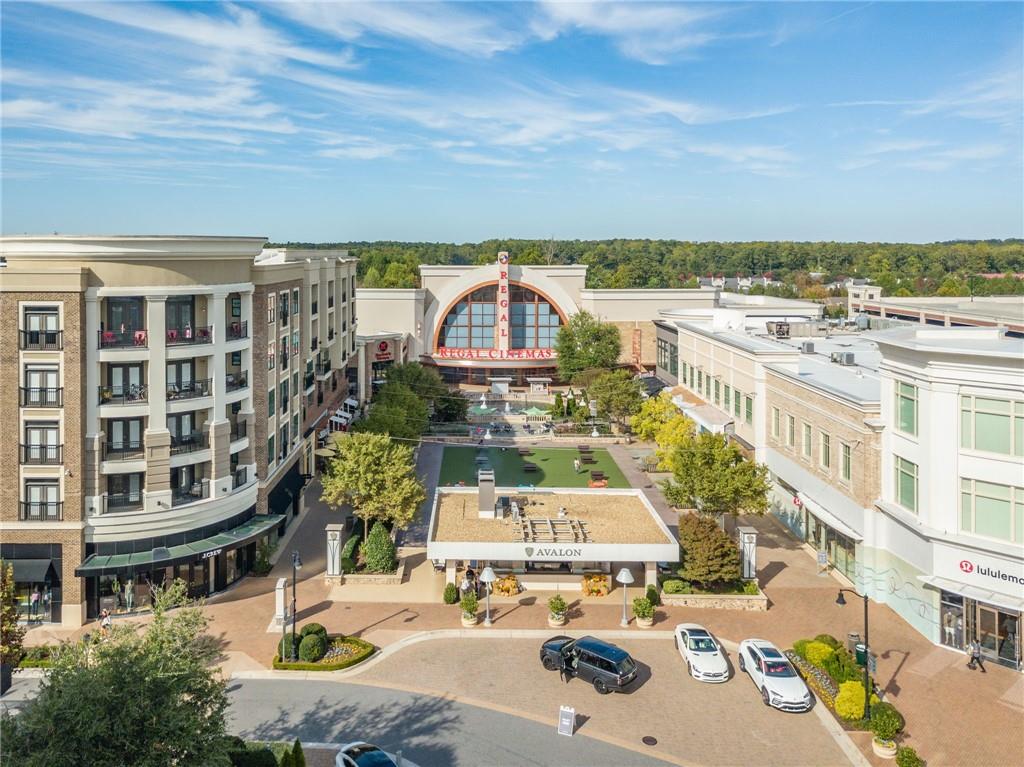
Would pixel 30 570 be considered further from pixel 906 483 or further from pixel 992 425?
pixel 992 425

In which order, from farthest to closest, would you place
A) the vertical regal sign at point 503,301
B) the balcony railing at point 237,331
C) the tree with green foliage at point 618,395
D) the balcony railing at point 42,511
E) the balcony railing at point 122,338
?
1. the vertical regal sign at point 503,301
2. the tree with green foliage at point 618,395
3. the balcony railing at point 237,331
4. the balcony railing at point 122,338
5. the balcony railing at point 42,511

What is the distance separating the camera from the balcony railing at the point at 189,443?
111 ft

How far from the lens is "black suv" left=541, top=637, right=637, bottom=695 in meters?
26.2

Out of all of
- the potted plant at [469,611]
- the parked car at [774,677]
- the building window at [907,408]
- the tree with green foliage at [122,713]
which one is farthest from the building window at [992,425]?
the tree with green foliage at [122,713]

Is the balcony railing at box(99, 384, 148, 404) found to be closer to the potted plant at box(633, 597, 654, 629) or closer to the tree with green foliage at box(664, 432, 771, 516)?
the potted plant at box(633, 597, 654, 629)

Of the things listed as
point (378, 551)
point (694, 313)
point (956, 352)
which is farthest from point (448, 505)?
point (694, 313)

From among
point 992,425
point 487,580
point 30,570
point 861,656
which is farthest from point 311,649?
point 992,425

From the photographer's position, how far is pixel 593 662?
26.7 meters

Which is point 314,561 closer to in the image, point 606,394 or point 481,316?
point 606,394

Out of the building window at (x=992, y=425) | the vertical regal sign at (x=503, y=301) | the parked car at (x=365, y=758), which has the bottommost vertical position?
the parked car at (x=365, y=758)

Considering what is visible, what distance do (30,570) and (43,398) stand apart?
21.6 feet

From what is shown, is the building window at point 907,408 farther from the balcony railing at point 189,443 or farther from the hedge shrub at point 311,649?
the balcony railing at point 189,443

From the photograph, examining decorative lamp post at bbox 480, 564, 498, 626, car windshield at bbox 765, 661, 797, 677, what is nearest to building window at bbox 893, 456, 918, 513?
car windshield at bbox 765, 661, 797, 677

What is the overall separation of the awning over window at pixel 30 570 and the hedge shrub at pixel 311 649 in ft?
35.9
